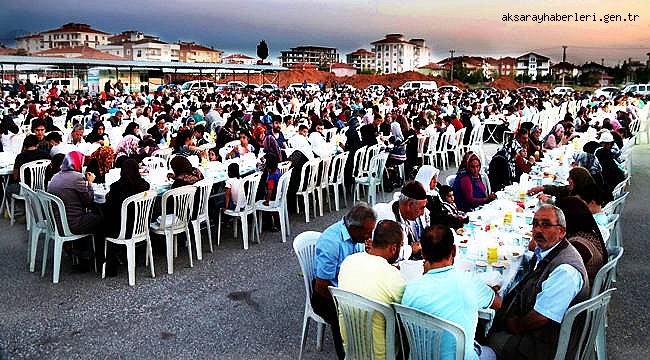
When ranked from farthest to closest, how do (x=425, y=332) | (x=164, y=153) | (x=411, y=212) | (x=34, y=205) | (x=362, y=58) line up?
(x=362, y=58)
(x=164, y=153)
(x=34, y=205)
(x=411, y=212)
(x=425, y=332)

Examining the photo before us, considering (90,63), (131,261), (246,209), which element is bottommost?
(131,261)

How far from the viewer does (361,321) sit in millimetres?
3068

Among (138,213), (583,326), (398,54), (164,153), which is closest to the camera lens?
(583,326)

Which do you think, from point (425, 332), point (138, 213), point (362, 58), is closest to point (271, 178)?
point (138, 213)

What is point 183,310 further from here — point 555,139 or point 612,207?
point 555,139

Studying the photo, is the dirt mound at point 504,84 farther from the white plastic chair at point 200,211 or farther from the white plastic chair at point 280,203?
the white plastic chair at point 200,211

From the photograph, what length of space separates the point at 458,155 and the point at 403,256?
979 centimetres

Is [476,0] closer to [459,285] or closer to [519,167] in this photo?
[519,167]

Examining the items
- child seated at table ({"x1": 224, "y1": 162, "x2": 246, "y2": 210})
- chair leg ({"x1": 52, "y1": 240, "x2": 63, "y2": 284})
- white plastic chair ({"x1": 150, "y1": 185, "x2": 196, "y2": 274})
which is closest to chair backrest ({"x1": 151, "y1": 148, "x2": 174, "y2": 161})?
child seated at table ({"x1": 224, "y1": 162, "x2": 246, "y2": 210})

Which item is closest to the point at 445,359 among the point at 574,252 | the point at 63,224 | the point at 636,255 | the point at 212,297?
the point at 574,252

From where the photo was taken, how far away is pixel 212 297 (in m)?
5.34

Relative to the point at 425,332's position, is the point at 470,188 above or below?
above

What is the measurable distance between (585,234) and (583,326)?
3.16 ft

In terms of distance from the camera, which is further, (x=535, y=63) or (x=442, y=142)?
(x=535, y=63)
